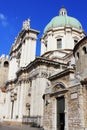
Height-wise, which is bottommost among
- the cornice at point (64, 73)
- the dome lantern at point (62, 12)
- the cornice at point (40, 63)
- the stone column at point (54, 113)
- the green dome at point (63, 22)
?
the stone column at point (54, 113)

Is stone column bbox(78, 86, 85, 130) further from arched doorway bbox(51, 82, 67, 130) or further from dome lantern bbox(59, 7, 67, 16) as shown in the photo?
dome lantern bbox(59, 7, 67, 16)

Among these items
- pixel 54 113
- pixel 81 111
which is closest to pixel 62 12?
pixel 54 113

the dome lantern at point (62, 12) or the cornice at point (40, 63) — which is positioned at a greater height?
the dome lantern at point (62, 12)

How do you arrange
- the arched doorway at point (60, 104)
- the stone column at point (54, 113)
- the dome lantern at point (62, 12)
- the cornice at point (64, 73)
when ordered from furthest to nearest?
the dome lantern at point (62, 12), the stone column at point (54, 113), the arched doorway at point (60, 104), the cornice at point (64, 73)

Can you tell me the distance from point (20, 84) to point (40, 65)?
715cm

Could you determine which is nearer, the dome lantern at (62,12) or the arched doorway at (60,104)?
the arched doorway at (60,104)

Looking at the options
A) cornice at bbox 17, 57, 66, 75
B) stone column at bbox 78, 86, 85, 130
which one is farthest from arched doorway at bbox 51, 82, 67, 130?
cornice at bbox 17, 57, 66, 75

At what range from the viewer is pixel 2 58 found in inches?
2948

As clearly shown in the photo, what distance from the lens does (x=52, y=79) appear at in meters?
17.2

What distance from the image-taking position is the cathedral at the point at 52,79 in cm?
1405

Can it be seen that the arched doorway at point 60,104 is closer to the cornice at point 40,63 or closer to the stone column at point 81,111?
the stone column at point 81,111

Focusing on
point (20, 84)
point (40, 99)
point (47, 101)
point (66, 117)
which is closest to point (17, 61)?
point (20, 84)

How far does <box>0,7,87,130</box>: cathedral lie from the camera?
46.1ft

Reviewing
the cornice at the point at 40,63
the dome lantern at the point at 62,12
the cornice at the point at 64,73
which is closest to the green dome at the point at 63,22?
the dome lantern at the point at 62,12
